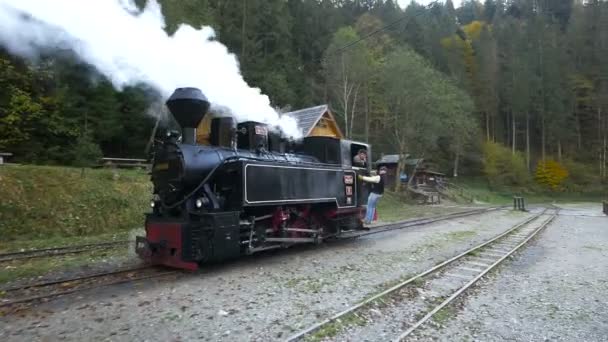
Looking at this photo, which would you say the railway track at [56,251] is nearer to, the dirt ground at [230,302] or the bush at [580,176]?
the dirt ground at [230,302]

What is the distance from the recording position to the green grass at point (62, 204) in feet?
35.6

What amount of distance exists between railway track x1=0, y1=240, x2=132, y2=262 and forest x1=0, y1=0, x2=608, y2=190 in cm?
435

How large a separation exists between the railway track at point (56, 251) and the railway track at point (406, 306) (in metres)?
6.61

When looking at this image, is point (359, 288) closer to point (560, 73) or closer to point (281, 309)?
point (281, 309)

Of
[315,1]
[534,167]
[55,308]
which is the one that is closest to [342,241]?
[55,308]

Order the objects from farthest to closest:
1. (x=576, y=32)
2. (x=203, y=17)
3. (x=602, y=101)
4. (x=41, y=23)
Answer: (x=576, y=32) < (x=602, y=101) < (x=203, y=17) < (x=41, y=23)

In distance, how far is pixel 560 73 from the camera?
53.0 metres

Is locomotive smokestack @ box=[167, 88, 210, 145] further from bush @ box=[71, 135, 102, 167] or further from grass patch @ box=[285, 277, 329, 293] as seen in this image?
bush @ box=[71, 135, 102, 167]

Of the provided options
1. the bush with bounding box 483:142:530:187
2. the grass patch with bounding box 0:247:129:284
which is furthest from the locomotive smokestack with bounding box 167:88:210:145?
the bush with bounding box 483:142:530:187

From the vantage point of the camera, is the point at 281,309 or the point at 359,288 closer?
the point at 281,309

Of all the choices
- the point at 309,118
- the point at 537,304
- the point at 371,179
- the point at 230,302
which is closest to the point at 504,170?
the point at 309,118

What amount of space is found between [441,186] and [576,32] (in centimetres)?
3779

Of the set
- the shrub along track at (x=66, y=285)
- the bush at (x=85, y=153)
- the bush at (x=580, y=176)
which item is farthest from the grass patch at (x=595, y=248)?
the bush at (x=580, y=176)

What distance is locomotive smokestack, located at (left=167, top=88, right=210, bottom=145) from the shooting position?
667 centimetres
